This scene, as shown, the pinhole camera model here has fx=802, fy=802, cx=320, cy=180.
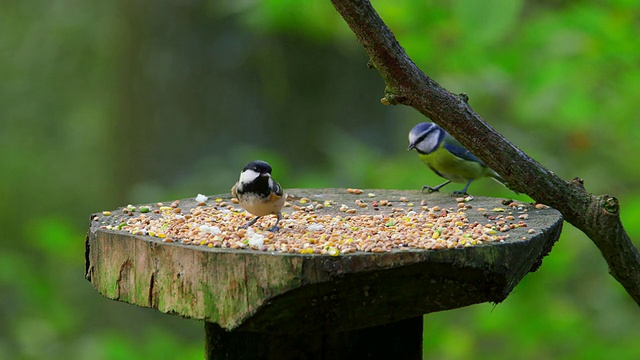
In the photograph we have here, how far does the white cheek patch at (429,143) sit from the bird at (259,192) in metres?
1.71

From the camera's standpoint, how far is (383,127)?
588cm

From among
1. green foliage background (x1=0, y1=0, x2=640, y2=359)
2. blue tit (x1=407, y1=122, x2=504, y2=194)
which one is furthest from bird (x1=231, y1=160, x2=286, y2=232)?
green foliage background (x1=0, y1=0, x2=640, y2=359)

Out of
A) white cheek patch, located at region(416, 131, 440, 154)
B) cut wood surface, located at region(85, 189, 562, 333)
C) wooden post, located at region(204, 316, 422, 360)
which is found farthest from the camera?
white cheek patch, located at region(416, 131, 440, 154)

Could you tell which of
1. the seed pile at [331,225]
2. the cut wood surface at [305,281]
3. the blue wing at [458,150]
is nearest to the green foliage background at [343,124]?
the blue wing at [458,150]

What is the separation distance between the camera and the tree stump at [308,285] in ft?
5.70

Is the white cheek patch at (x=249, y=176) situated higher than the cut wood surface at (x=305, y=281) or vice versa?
the white cheek patch at (x=249, y=176)

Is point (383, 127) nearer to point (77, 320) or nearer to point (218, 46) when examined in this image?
point (218, 46)

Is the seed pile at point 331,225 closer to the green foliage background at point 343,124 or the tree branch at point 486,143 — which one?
the tree branch at point 486,143

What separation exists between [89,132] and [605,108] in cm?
657

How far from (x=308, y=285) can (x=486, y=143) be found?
0.91 meters

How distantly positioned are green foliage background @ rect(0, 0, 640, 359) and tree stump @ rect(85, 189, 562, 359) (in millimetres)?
2090

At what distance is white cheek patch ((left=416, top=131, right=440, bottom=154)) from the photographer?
392 cm

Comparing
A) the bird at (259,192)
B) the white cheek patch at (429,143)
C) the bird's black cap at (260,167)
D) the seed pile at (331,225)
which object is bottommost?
the seed pile at (331,225)

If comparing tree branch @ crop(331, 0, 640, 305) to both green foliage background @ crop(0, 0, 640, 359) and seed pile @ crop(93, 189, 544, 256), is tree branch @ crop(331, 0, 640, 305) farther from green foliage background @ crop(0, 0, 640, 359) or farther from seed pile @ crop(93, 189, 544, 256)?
green foliage background @ crop(0, 0, 640, 359)
